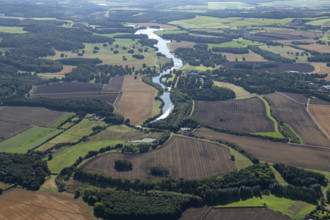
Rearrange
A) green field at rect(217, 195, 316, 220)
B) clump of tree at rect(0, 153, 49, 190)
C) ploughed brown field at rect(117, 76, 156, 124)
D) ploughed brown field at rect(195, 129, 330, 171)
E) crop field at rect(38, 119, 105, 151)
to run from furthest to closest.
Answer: ploughed brown field at rect(117, 76, 156, 124) < crop field at rect(38, 119, 105, 151) < ploughed brown field at rect(195, 129, 330, 171) < clump of tree at rect(0, 153, 49, 190) < green field at rect(217, 195, 316, 220)

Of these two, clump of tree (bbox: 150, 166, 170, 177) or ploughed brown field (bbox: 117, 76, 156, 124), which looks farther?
ploughed brown field (bbox: 117, 76, 156, 124)

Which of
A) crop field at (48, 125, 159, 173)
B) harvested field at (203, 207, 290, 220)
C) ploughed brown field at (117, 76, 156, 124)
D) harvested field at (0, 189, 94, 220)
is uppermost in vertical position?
ploughed brown field at (117, 76, 156, 124)

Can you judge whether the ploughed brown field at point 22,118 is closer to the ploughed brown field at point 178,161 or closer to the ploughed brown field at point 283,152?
the ploughed brown field at point 178,161

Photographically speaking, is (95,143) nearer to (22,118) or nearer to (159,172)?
(159,172)

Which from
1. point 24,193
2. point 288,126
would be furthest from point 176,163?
point 288,126

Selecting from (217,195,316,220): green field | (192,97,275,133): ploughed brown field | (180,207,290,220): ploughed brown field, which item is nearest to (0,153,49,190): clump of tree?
(180,207,290,220): ploughed brown field

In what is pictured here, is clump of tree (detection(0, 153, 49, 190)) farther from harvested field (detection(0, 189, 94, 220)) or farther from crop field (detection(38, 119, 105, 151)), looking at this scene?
crop field (detection(38, 119, 105, 151))

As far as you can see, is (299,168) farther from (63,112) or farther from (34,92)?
(34,92)

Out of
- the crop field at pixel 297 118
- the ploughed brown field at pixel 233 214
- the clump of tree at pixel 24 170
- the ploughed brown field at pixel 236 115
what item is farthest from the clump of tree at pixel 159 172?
the crop field at pixel 297 118
